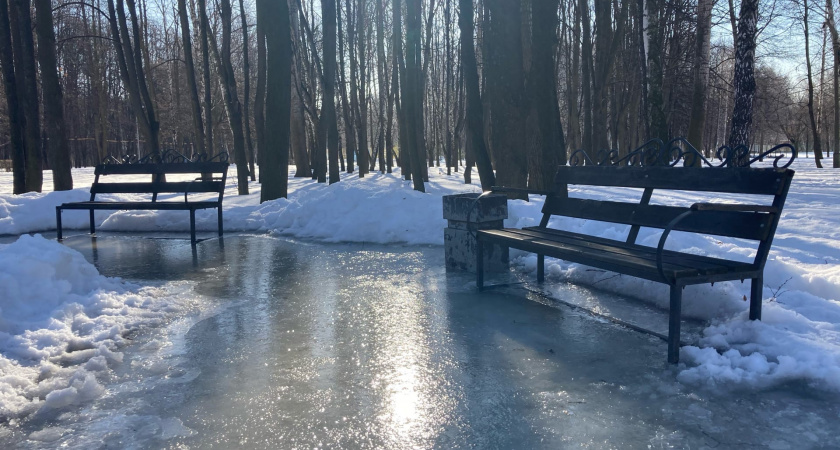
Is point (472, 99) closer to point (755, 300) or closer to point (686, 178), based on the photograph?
point (686, 178)

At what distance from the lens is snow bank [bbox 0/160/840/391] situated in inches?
134

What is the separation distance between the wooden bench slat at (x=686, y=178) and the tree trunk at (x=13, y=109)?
14104 millimetres

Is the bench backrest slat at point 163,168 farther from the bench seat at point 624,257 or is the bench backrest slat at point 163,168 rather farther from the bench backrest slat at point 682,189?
the bench backrest slat at point 682,189

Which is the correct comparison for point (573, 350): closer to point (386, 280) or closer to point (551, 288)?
point (551, 288)

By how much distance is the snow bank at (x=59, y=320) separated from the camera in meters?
3.25

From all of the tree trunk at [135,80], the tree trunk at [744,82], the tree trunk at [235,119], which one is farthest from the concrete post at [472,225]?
the tree trunk at [135,80]

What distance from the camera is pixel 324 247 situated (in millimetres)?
8398

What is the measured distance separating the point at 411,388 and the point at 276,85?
971cm

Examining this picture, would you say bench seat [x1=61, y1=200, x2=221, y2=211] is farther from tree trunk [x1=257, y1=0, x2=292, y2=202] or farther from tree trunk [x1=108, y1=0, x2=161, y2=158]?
tree trunk [x1=108, y1=0, x2=161, y2=158]

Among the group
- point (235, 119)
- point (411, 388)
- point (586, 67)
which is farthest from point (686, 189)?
point (586, 67)

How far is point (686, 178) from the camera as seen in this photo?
4.43m

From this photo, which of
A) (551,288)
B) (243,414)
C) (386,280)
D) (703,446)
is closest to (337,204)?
(386,280)

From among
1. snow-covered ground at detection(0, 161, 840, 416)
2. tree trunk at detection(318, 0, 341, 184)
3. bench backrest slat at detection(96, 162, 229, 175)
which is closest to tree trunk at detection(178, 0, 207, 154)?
tree trunk at detection(318, 0, 341, 184)

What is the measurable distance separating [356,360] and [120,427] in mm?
1322
